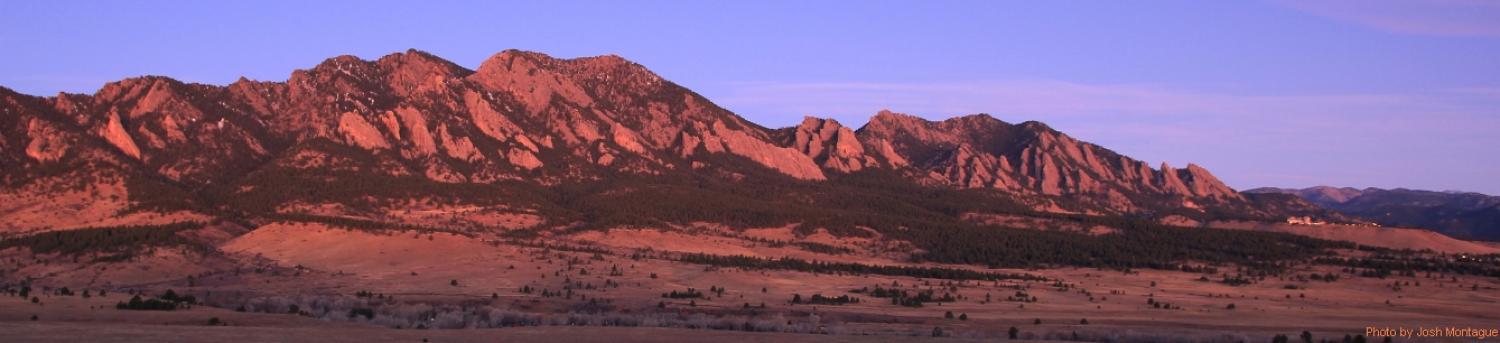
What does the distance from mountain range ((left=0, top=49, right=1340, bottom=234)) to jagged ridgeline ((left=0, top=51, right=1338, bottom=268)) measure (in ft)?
1.01

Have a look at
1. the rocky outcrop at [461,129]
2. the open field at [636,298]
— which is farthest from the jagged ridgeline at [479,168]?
the open field at [636,298]

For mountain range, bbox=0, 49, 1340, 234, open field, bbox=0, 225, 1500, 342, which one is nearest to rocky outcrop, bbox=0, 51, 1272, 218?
mountain range, bbox=0, 49, 1340, 234

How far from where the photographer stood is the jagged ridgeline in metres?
116

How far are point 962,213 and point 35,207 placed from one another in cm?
9661

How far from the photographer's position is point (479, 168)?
141 meters

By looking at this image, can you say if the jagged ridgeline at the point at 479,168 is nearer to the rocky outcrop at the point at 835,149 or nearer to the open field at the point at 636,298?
the rocky outcrop at the point at 835,149

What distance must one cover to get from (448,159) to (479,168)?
11.0 feet

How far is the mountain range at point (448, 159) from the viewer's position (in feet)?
380

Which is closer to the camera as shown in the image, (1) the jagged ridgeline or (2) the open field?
Result: (2) the open field

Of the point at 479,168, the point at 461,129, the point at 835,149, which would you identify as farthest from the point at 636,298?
the point at 835,149

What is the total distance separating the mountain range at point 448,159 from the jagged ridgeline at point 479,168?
1.01 ft

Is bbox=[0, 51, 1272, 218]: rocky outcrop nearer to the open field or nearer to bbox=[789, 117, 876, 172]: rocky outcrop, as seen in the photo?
bbox=[789, 117, 876, 172]: rocky outcrop

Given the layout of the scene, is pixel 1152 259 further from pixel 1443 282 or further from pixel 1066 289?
pixel 1066 289

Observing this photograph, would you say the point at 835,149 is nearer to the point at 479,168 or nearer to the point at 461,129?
the point at 461,129
